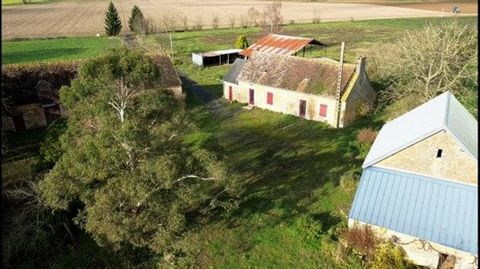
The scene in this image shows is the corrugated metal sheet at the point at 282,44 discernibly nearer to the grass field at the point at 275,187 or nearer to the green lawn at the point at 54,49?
the grass field at the point at 275,187

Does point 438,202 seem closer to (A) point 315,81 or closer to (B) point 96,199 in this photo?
(B) point 96,199

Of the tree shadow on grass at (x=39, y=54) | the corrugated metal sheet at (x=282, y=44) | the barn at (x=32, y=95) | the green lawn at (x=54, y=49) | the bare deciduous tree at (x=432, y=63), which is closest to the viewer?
the bare deciduous tree at (x=432, y=63)

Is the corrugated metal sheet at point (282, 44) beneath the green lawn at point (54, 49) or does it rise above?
above

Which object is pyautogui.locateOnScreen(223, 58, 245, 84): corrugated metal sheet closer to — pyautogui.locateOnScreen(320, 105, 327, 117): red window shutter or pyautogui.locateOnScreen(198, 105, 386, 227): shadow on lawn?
pyautogui.locateOnScreen(198, 105, 386, 227): shadow on lawn

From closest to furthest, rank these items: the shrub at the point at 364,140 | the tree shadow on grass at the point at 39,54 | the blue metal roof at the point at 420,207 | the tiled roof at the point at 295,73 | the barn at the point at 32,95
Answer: the blue metal roof at the point at 420,207 → the shrub at the point at 364,140 → the barn at the point at 32,95 → the tiled roof at the point at 295,73 → the tree shadow on grass at the point at 39,54

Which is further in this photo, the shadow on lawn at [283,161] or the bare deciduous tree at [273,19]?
the bare deciduous tree at [273,19]

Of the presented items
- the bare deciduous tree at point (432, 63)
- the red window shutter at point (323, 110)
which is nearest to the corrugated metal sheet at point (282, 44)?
the bare deciduous tree at point (432, 63)

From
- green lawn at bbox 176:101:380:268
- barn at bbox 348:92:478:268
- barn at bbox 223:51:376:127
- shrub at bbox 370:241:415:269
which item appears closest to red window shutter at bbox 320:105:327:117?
barn at bbox 223:51:376:127
